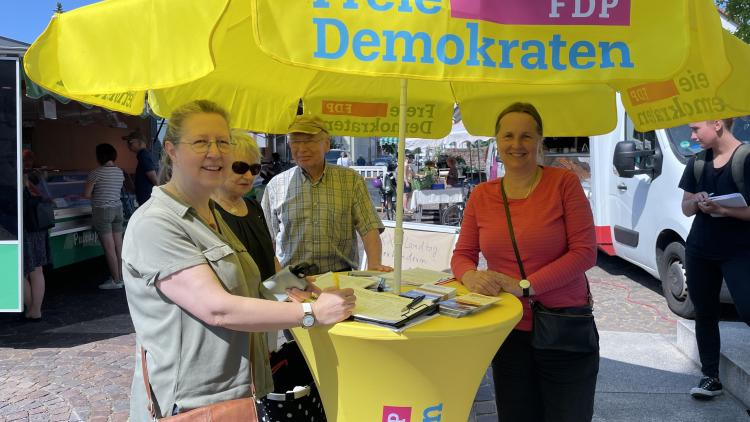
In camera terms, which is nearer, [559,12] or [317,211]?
[559,12]

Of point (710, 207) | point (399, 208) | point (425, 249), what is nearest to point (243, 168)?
point (399, 208)

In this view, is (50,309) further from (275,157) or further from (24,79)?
(275,157)

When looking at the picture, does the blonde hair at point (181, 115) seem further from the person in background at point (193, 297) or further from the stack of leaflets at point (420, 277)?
the stack of leaflets at point (420, 277)

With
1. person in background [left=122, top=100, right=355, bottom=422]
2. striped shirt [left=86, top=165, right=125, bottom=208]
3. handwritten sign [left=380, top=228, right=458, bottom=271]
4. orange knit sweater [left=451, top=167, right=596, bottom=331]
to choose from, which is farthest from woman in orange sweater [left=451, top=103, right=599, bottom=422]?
striped shirt [left=86, top=165, right=125, bottom=208]

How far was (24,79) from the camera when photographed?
18.6 feet

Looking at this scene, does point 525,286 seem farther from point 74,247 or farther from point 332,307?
point 74,247

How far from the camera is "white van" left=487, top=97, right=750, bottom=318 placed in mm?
5559

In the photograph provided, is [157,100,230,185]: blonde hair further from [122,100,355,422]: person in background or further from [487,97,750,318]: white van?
[487,97,750,318]: white van

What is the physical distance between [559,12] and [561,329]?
134 cm

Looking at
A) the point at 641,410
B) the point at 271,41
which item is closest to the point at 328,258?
the point at 271,41

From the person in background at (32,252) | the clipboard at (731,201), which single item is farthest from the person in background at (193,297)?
the person in background at (32,252)

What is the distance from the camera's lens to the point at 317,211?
3350mm

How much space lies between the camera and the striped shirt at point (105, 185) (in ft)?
23.1

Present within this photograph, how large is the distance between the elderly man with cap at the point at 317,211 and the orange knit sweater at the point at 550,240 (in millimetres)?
1019
